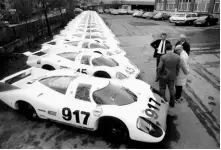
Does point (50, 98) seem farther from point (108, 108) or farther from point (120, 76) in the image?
point (120, 76)

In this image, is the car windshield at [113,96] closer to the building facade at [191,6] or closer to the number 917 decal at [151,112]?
the number 917 decal at [151,112]

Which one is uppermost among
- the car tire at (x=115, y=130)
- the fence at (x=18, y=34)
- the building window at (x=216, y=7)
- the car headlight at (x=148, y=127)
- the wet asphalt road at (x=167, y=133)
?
the building window at (x=216, y=7)

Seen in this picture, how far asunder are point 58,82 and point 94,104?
1.17 metres

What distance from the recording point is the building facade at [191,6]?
2373cm

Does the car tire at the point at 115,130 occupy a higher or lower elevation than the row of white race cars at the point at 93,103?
lower

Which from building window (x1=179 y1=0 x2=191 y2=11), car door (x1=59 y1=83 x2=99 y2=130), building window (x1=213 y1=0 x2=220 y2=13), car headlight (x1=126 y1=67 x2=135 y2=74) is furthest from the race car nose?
building window (x1=179 y1=0 x2=191 y2=11)

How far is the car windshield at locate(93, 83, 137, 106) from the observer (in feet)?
12.0

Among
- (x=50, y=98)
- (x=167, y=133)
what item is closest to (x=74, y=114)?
(x=50, y=98)

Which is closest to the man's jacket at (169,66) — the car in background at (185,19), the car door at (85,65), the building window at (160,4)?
the car door at (85,65)

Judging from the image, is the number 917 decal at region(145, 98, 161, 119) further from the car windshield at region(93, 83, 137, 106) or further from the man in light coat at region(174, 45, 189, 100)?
the man in light coat at region(174, 45, 189, 100)

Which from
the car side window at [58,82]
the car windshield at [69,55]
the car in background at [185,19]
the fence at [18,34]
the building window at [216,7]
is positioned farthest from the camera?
the building window at [216,7]

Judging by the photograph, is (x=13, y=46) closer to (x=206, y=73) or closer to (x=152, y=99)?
(x=152, y=99)

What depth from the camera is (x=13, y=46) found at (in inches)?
419

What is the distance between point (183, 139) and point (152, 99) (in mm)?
1051
